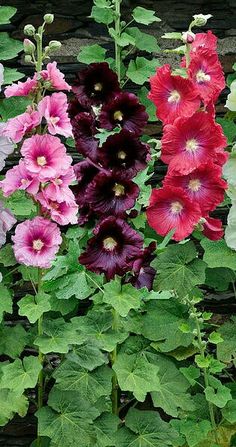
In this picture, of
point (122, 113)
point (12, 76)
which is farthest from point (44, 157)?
point (12, 76)

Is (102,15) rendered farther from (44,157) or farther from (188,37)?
(44,157)

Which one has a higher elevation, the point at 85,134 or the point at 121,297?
the point at 85,134

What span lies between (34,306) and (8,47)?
3.22ft

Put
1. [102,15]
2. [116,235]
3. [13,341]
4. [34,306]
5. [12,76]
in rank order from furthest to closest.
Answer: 1. [102,15]
2. [12,76]
3. [13,341]
4. [34,306]
5. [116,235]

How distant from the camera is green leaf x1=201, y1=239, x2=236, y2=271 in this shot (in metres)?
2.59

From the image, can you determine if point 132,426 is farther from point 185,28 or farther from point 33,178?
point 185,28

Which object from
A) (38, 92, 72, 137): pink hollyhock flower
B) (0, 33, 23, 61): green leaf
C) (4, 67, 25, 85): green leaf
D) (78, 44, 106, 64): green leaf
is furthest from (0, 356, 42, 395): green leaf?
(78, 44, 106, 64): green leaf

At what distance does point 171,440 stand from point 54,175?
0.73 metres

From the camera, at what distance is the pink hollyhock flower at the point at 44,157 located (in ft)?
8.14

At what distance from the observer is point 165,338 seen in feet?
8.68

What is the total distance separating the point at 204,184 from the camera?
247cm

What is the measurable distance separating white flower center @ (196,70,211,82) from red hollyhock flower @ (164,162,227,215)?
8.2 inches

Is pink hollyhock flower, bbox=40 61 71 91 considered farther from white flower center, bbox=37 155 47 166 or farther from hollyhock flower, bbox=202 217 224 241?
hollyhock flower, bbox=202 217 224 241

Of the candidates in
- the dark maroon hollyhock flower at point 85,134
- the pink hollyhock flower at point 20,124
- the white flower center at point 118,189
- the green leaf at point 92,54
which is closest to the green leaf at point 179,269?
the white flower center at point 118,189
